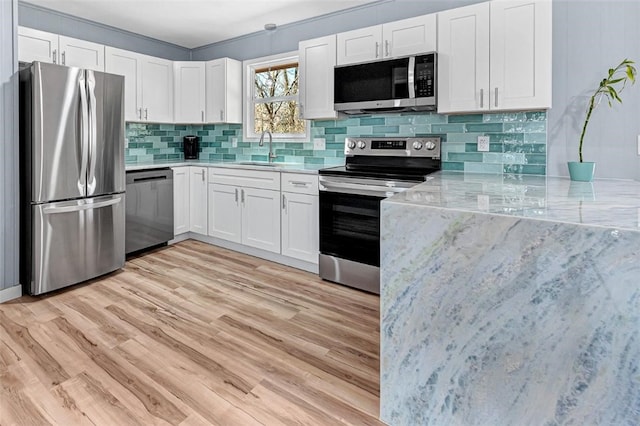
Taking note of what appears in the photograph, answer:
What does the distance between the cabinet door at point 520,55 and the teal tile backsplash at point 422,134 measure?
0.29m

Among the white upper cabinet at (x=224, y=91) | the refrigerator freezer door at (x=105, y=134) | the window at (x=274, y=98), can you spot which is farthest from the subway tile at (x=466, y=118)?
the refrigerator freezer door at (x=105, y=134)

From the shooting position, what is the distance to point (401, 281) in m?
1.45

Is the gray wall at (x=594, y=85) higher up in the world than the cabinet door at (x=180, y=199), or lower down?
higher up

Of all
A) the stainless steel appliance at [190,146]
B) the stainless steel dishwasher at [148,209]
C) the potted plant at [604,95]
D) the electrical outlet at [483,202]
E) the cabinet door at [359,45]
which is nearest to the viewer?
the electrical outlet at [483,202]

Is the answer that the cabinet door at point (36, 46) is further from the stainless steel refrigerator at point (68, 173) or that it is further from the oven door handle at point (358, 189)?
the oven door handle at point (358, 189)

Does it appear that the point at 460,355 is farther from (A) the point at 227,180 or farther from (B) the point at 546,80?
(A) the point at 227,180

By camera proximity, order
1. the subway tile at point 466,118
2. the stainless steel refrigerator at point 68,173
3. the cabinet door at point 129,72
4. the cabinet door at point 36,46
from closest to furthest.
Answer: the stainless steel refrigerator at point 68,173
the subway tile at point 466,118
the cabinet door at point 36,46
the cabinet door at point 129,72

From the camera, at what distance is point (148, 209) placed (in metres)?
4.04

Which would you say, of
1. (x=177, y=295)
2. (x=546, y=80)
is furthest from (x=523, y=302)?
(x=177, y=295)

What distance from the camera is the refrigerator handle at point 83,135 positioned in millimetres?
3045

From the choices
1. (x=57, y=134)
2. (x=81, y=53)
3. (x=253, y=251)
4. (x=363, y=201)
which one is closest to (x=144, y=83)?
(x=81, y=53)

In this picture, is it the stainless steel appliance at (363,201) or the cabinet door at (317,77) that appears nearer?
the stainless steel appliance at (363,201)

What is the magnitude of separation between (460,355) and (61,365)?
1.96m

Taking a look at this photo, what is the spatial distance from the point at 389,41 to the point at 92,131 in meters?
2.47
